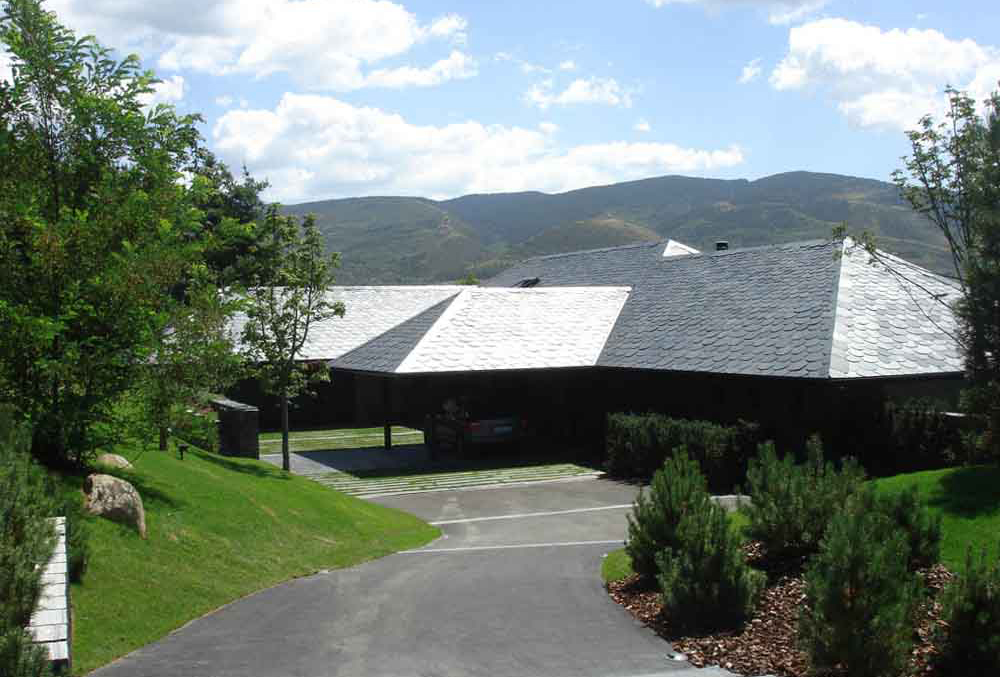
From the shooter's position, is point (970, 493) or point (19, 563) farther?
point (970, 493)

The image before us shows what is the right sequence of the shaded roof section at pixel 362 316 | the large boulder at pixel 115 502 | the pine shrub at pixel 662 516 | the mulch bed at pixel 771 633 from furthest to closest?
the shaded roof section at pixel 362 316 < the large boulder at pixel 115 502 < the pine shrub at pixel 662 516 < the mulch bed at pixel 771 633

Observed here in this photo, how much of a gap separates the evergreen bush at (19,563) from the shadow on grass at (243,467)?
11.4 meters

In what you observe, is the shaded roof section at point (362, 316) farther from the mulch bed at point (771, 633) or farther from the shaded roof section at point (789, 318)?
the mulch bed at point (771, 633)

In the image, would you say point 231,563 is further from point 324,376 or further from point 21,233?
point 324,376

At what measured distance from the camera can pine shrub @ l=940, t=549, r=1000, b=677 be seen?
317 inches

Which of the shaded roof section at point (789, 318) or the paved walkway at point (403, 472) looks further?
the paved walkway at point (403, 472)

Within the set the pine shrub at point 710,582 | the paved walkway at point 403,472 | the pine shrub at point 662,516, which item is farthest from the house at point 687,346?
the pine shrub at point 710,582

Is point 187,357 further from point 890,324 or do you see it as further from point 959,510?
point 890,324

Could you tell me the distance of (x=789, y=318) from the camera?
24.9 meters

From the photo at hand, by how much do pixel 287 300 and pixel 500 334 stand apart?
8.29 m

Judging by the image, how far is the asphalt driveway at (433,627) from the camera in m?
9.03

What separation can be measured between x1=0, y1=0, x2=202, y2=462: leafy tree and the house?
13.1 metres

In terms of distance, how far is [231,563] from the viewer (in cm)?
1334

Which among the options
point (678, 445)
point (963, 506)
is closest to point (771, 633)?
point (963, 506)
